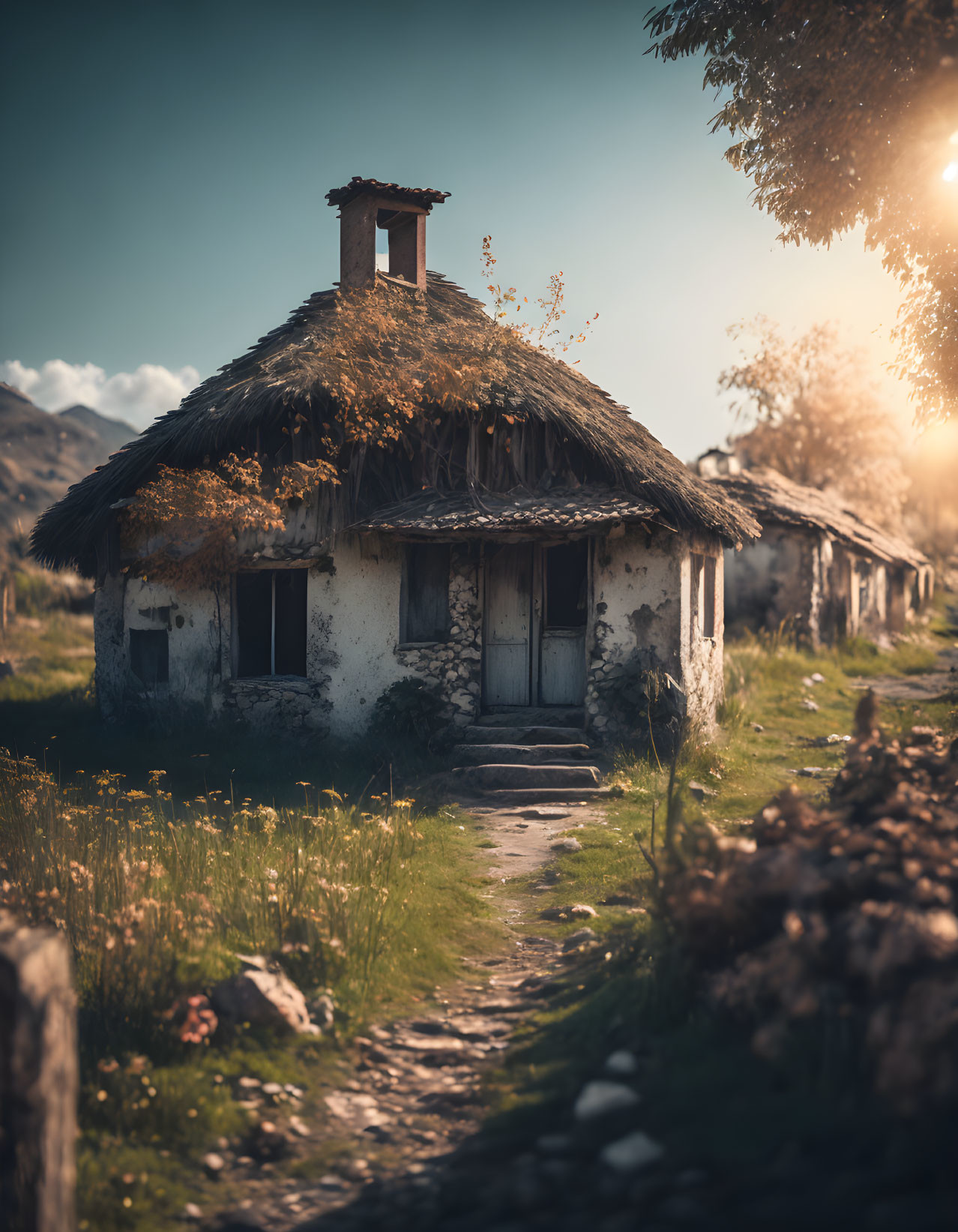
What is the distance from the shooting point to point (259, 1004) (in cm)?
361

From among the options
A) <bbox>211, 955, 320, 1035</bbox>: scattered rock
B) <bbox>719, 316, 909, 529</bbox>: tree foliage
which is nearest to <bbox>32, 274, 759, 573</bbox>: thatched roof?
<bbox>211, 955, 320, 1035</bbox>: scattered rock

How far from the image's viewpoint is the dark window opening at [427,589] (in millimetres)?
10039

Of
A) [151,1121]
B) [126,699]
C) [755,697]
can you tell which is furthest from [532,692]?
[151,1121]

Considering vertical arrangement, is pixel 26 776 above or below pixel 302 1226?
above

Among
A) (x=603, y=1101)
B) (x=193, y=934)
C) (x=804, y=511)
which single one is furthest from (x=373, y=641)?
(x=804, y=511)

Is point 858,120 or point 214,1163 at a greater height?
point 858,120

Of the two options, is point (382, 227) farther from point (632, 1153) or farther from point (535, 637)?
point (632, 1153)

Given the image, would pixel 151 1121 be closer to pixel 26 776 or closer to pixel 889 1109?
pixel 889 1109

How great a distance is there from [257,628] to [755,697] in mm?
7058

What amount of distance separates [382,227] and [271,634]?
5971 millimetres

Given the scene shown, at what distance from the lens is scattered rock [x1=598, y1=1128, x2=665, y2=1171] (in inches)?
101

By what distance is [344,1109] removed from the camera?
3.31 meters

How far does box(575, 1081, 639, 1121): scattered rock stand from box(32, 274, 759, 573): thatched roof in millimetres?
6746

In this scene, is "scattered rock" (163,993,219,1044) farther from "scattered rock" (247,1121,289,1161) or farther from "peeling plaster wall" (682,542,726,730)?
"peeling plaster wall" (682,542,726,730)
